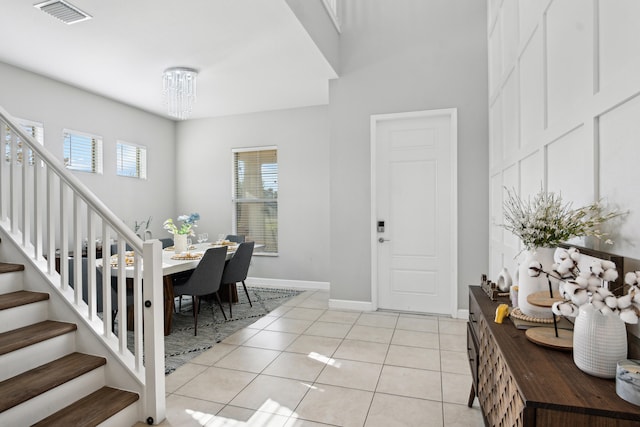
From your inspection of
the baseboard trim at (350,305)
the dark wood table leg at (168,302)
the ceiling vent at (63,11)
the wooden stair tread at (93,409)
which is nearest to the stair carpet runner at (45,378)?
the wooden stair tread at (93,409)

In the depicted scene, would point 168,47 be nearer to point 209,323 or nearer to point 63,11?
point 63,11

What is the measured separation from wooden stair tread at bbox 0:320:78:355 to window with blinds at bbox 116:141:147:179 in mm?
3689

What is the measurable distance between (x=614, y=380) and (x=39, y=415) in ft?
7.93

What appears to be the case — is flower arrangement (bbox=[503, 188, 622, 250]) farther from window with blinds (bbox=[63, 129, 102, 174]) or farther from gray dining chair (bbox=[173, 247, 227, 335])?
window with blinds (bbox=[63, 129, 102, 174])

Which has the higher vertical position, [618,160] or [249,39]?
[249,39]

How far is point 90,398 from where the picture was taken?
196 cm

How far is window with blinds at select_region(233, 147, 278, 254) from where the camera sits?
19.3 ft

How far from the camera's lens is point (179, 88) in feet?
14.0

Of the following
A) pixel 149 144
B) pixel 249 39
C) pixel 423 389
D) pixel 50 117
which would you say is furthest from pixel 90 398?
pixel 149 144

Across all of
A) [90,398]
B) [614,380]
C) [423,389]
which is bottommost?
[423,389]

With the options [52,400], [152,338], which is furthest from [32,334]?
[152,338]

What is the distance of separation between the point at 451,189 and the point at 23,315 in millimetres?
3913

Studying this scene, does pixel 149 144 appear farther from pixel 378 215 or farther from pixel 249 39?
pixel 378 215

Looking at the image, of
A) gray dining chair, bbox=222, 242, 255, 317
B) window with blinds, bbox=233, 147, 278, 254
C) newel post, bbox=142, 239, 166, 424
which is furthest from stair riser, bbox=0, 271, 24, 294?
window with blinds, bbox=233, 147, 278, 254
